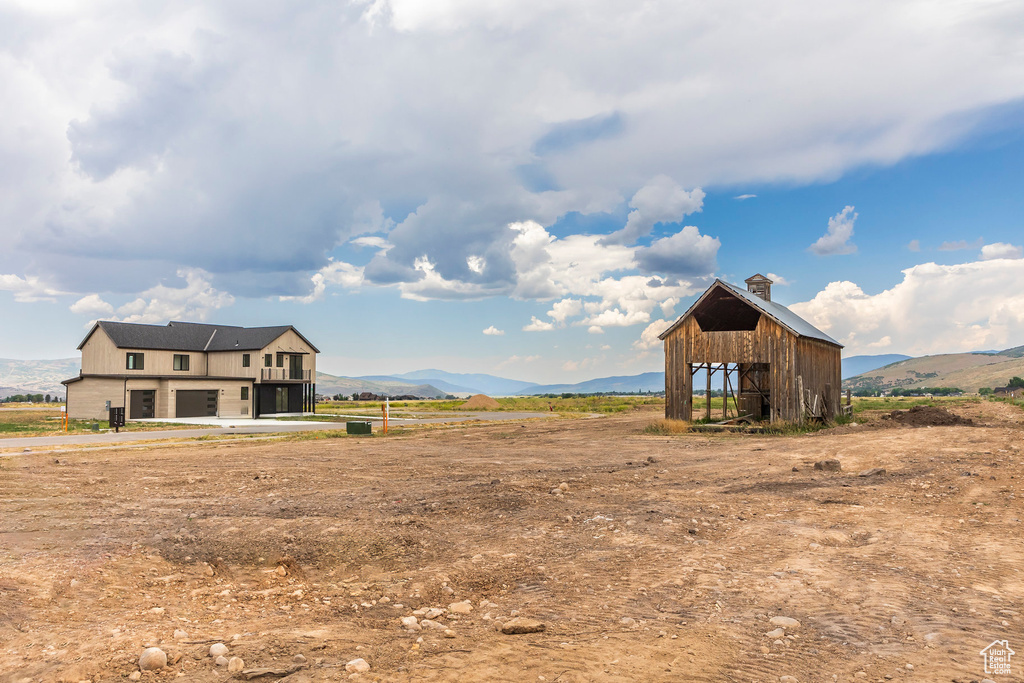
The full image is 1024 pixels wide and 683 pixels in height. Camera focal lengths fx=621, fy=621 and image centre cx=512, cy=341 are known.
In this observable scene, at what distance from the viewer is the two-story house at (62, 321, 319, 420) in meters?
47.2

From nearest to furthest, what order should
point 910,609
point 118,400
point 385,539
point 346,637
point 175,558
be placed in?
point 346,637 < point 910,609 < point 175,558 < point 385,539 < point 118,400

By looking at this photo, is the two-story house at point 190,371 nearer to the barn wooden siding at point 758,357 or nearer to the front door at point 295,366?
the front door at point 295,366

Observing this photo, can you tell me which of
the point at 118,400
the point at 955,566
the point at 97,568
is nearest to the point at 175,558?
the point at 97,568

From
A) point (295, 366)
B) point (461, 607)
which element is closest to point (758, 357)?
point (461, 607)

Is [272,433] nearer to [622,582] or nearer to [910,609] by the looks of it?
[622,582]

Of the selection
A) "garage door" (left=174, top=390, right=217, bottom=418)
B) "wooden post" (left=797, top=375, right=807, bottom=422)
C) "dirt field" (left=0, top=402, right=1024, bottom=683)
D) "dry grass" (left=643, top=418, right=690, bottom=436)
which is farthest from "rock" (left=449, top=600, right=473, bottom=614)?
"garage door" (left=174, top=390, right=217, bottom=418)

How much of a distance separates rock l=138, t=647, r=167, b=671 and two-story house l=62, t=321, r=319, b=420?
47.9 meters

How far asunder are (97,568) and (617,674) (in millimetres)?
7055

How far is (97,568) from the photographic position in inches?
325

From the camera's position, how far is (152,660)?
18.2 feet

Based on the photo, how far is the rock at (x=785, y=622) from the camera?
6477 mm

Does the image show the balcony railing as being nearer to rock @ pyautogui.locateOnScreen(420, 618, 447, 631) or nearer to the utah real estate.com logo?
rock @ pyautogui.locateOnScreen(420, 618, 447, 631)

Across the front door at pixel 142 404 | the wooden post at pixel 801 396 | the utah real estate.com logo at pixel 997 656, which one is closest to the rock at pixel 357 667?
the utah real estate.com logo at pixel 997 656

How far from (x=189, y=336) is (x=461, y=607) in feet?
186
